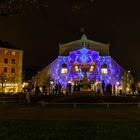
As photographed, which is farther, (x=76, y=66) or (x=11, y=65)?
(x=11, y=65)

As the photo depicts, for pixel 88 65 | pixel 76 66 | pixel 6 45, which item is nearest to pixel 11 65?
pixel 6 45

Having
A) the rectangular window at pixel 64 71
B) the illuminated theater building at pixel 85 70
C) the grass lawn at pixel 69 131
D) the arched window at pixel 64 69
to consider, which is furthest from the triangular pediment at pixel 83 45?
the grass lawn at pixel 69 131

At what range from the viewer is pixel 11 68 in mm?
109938

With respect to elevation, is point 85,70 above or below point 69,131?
above

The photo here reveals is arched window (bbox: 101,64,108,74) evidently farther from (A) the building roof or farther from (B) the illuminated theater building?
(A) the building roof

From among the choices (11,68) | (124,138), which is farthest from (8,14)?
(11,68)

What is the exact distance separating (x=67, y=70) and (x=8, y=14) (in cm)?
9299

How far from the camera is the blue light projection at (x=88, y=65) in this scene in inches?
4077

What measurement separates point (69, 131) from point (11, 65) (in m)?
97.0

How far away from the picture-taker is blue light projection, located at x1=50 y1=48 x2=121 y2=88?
10356 cm

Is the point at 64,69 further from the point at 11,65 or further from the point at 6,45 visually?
the point at 6,45

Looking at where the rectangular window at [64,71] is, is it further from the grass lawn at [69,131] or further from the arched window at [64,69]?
the grass lawn at [69,131]

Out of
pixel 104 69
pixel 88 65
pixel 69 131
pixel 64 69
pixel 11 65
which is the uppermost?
pixel 11 65

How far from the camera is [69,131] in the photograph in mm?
14945
